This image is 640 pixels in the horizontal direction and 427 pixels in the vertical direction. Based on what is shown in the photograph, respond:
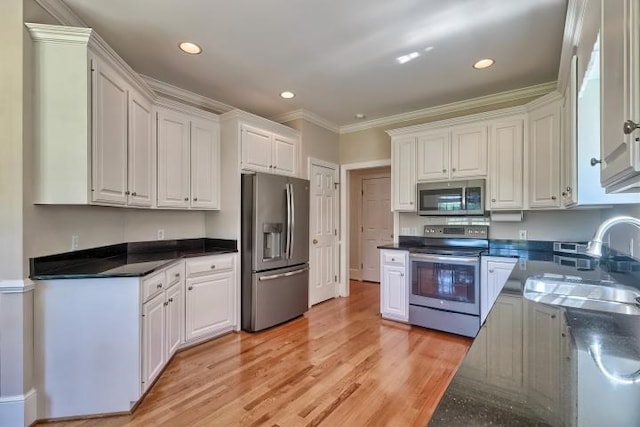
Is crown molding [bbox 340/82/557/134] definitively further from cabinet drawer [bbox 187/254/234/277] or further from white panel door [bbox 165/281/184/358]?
white panel door [bbox 165/281/184/358]

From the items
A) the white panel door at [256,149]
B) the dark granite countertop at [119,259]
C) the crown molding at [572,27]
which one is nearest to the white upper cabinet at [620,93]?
the crown molding at [572,27]

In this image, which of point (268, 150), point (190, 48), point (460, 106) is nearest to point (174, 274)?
point (268, 150)

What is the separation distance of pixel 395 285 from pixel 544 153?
2045mm

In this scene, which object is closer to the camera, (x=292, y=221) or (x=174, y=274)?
(x=174, y=274)

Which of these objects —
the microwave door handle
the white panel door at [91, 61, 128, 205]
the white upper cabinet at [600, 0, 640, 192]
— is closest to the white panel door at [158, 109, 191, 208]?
the white panel door at [91, 61, 128, 205]

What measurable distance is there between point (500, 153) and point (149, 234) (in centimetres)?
379

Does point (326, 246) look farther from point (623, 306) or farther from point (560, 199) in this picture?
point (623, 306)

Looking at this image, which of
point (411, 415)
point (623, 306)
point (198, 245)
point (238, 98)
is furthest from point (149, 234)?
point (623, 306)

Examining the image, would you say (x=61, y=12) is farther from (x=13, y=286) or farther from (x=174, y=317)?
(x=174, y=317)

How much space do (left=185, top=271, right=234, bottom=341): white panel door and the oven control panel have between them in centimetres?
246

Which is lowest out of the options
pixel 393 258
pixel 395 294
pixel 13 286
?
pixel 395 294

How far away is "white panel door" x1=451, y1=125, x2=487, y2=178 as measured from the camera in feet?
11.4

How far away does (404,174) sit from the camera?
398cm

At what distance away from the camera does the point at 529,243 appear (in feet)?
11.4
